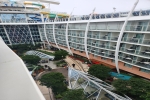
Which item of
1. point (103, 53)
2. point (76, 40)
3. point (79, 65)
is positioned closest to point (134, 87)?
point (103, 53)

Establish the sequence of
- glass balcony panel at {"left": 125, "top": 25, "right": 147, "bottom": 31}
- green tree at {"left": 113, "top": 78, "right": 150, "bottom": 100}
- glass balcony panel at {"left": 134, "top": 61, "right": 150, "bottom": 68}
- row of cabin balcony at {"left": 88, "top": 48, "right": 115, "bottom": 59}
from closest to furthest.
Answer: green tree at {"left": 113, "top": 78, "right": 150, "bottom": 100}, glass balcony panel at {"left": 125, "top": 25, "right": 147, "bottom": 31}, glass balcony panel at {"left": 134, "top": 61, "right": 150, "bottom": 68}, row of cabin balcony at {"left": 88, "top": 48, "right": 115, "bottom": 59}

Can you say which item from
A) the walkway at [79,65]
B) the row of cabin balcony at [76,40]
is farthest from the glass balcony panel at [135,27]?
the row of cabin balcony at [76,40]

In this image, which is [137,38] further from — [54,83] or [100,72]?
[54,83]

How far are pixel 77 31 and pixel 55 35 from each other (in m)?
13.6

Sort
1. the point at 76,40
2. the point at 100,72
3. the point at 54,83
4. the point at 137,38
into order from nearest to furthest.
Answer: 1. the point at 54,83
2. the point at 137,38
3. the point at 100,72
4. the point at 76,40

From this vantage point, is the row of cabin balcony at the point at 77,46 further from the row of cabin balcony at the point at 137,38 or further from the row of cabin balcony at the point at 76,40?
the row of cabin balcony at the point at 137,38

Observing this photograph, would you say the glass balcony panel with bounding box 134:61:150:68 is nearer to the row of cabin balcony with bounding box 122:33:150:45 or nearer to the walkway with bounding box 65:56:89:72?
the row of cabin balcony with bounding box 122:33:150:45

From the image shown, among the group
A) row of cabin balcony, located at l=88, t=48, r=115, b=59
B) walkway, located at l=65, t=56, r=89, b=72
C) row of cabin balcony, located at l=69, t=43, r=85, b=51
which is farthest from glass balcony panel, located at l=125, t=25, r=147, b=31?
row of cabin balcony, located at l=69, t=43, r=85, b=51

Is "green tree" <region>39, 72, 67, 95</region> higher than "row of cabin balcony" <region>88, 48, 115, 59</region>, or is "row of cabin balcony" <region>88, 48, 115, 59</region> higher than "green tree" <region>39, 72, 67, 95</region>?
"row of cabin balcony" <region>88, 48, 115, 59</region>

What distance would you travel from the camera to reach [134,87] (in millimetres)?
20500

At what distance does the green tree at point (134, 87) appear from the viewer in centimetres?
1988

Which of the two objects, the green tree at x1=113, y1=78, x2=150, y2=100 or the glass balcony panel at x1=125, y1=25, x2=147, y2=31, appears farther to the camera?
the glass balcony panel at x1=125, y1=25, x2=147, y2=31

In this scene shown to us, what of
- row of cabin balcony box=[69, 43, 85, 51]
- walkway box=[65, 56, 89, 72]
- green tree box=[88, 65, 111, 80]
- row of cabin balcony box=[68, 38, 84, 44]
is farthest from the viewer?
row of cabin balcony box=[69, 43, 85, 51]

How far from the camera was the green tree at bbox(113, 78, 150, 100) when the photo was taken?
1988 cm
